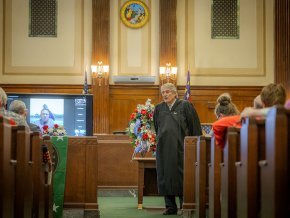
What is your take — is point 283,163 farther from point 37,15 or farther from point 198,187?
point 37,15

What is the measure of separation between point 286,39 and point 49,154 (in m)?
11.0

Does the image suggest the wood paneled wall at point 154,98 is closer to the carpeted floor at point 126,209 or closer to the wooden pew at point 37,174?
the carpeted floor at point 126,209

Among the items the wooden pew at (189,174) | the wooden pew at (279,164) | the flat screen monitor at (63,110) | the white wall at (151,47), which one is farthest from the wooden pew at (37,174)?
the white wall at (151,47)

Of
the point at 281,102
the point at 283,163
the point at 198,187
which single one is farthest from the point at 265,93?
the point at 198,187

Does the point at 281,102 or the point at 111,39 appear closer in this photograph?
the point at 281,102

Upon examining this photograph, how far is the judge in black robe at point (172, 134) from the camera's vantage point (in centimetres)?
845

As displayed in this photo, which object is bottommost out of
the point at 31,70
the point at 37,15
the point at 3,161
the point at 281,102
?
the point at 3,161

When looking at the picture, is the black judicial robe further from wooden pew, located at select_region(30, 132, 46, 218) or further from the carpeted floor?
wooden pew, located at select_region(30, 132, 46, 218)

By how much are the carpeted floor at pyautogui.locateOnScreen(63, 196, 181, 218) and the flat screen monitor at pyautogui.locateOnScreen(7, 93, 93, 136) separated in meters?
1.20

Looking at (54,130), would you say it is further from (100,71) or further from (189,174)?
(100,71)

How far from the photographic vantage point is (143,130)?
9656 millimetres

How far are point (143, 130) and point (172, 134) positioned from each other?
121 cm

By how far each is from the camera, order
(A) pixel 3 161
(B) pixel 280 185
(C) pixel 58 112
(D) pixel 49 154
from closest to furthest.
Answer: (B) pixel 280 185 → (A) pixel 3 161 → (D) pixel 49 154 → (C) pixel 58 112

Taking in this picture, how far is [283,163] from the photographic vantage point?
3.82 m
